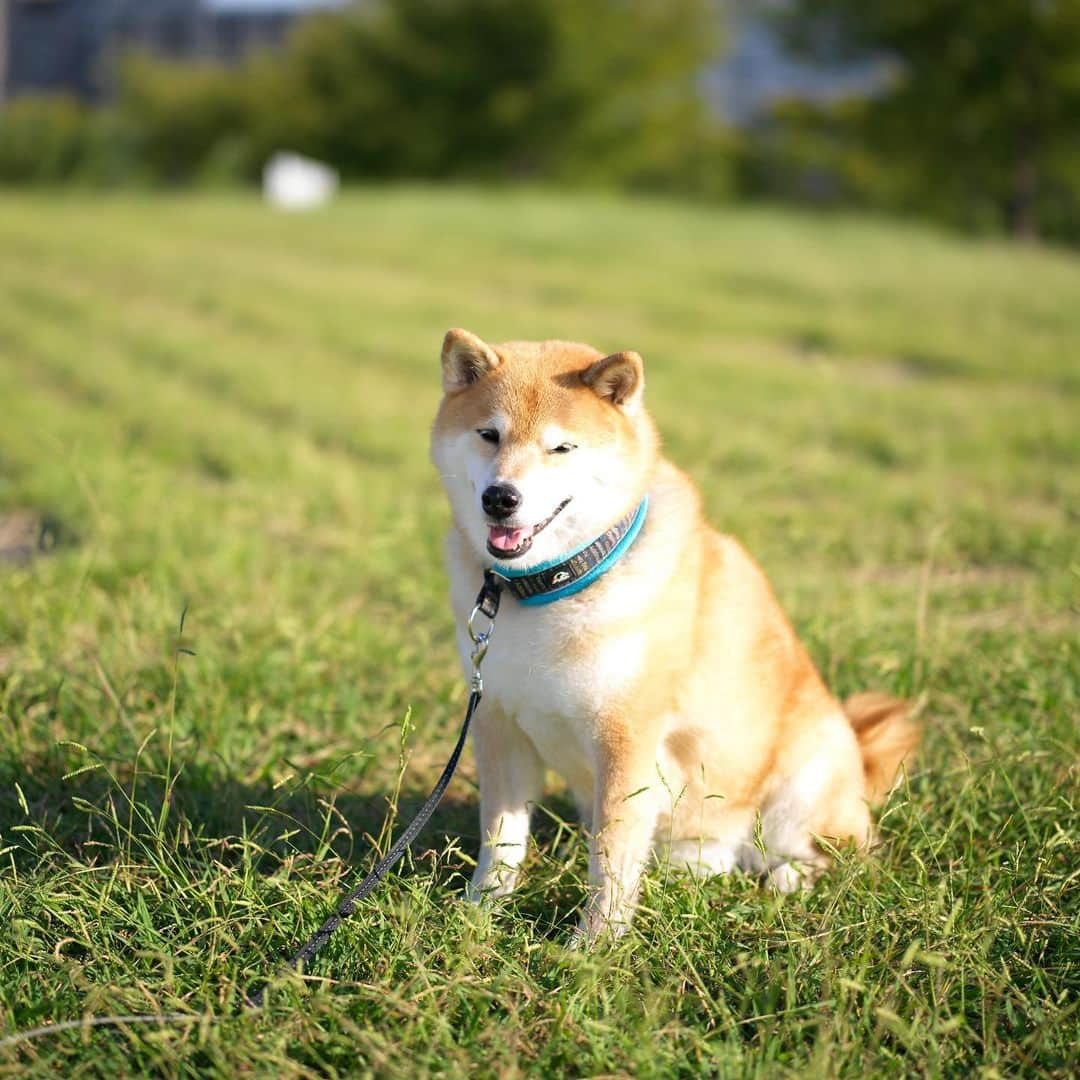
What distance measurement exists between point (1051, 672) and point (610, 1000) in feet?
6.20

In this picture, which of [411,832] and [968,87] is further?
[968,87]

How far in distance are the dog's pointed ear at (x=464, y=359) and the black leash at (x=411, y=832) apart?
1.40 feet

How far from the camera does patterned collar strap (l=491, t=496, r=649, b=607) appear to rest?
2285mm

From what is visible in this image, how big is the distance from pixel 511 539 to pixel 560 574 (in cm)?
15

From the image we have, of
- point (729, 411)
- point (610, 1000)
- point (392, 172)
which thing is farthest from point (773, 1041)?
point (392, 172)

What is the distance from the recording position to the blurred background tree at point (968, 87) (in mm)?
19516

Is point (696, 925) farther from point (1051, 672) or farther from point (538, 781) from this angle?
point (1051, 672)

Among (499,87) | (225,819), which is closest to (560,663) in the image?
(225,819)

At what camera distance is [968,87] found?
66.8 feet

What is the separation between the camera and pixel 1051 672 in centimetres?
326

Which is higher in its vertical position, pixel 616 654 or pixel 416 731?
pixel 616 654

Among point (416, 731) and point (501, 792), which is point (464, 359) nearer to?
point (501, 792)

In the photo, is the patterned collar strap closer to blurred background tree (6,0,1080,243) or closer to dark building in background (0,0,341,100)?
blurred background tree (6,0,1080,243)

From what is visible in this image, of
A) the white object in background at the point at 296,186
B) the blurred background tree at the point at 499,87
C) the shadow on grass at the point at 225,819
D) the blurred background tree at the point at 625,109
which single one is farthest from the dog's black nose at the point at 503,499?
the blurred background tree at the point at 499,87
